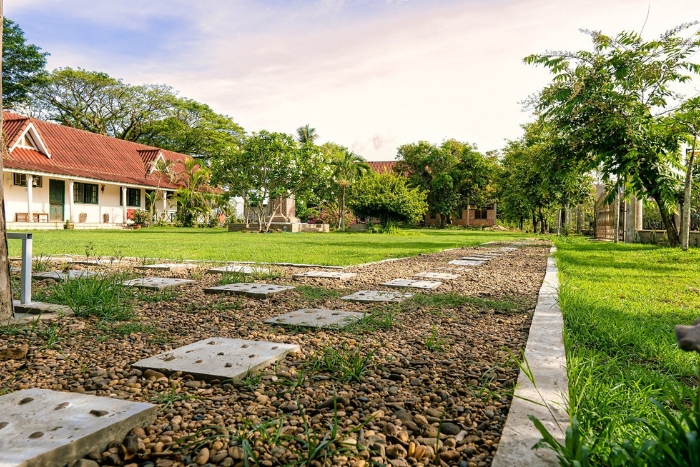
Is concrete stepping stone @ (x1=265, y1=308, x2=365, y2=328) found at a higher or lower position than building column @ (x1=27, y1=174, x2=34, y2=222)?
lower

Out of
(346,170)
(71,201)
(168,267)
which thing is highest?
(346,170)

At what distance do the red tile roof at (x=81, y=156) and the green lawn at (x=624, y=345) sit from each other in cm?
2342

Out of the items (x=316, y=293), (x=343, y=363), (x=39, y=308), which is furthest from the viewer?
(x=316, y=293)

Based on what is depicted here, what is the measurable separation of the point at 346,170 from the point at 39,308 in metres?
29.3

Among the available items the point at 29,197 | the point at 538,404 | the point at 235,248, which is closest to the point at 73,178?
the point at 29,197

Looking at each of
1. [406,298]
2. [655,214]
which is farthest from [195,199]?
[406,298]

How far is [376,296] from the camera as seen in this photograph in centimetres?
454

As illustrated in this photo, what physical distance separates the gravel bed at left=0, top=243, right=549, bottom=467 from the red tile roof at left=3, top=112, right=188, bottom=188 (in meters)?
22.5

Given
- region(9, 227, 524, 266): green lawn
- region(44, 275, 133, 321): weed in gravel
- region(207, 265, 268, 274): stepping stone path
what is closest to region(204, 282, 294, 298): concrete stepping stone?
region(44, 275, 133, 321): weed in gravel

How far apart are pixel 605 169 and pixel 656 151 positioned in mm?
1067

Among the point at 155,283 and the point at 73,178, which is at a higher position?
the point at 73,178

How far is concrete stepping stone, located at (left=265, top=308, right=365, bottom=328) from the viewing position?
3361 mm

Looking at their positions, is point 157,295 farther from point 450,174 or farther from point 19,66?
point 450,174

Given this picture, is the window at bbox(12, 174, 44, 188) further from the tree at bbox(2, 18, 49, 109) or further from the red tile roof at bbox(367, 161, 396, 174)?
the red tile roof at bbox(367, 161, 396, 174)
